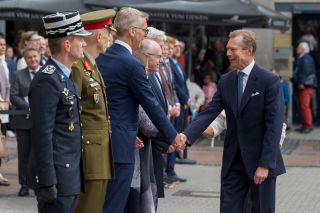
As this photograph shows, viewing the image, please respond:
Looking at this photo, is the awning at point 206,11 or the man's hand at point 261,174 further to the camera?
the awning at point 206,11

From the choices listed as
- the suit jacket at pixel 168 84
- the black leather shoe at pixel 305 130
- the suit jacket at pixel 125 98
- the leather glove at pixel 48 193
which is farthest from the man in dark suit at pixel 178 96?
the black leather shoe at pixel 305 130

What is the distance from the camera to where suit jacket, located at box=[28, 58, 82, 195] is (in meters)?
5.83

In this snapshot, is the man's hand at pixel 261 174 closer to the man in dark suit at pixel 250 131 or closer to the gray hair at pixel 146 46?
the man in dark suit at pixel 250 131

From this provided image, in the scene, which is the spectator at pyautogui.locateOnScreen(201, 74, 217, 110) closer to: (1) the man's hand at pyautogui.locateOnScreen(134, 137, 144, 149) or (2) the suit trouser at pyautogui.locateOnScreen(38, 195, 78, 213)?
(1) the man's hand at pyautogui.locateOnScreen(134, 137, 144, 149)

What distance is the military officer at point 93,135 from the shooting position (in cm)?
650

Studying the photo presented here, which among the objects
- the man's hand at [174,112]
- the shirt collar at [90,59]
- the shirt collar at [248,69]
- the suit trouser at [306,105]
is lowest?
the suit trouser at [306,105]

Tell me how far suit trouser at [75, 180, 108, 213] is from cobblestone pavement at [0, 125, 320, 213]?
3.35 m

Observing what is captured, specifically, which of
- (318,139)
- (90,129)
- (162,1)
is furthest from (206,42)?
(90,129)

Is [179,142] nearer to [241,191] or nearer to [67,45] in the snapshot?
[241,191]

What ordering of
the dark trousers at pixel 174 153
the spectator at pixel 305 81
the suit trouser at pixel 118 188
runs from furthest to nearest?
the spectator at pixel 305 81 → the dark trousers at pixel 174 153 → the suit trouser at pixel 118 188

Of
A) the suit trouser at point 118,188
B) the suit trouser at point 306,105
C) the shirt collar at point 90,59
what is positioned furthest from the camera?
the suit trouser at point 306,105

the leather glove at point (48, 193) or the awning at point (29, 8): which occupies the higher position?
the awning at point (29, 8)

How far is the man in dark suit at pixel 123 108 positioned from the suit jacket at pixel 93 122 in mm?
302

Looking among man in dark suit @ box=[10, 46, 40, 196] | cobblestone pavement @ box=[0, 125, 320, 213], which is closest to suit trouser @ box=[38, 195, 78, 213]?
cobblestone pavement @ box=[0, 125, 320, 213]
